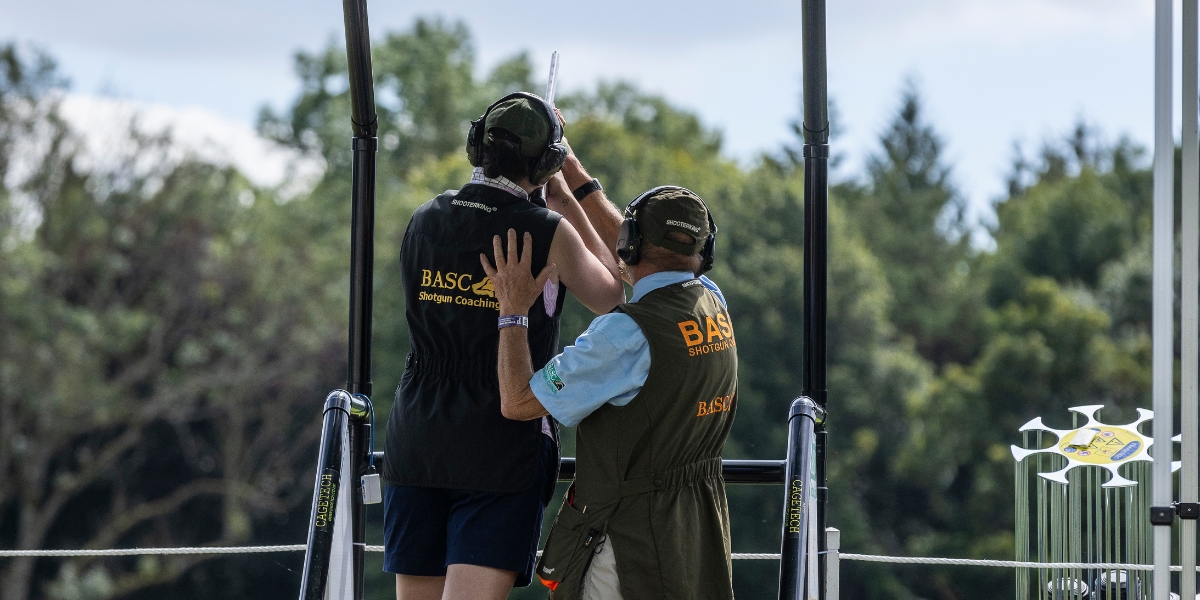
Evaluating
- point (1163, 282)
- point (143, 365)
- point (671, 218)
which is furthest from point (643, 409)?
point (143, 365)

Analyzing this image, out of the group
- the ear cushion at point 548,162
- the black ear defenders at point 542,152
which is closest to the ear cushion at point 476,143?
the black ear defenders at point 542,152

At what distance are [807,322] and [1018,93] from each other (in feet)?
106

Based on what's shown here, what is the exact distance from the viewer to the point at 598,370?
2211 mm

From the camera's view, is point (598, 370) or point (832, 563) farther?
point (832, 563)

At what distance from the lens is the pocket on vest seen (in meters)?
2.28

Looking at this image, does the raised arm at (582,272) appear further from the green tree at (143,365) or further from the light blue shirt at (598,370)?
the green tree at (143,365)

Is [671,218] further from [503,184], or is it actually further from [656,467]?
[656,467]

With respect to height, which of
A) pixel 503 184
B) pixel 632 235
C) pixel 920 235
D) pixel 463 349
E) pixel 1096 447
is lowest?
pixel 1096 447

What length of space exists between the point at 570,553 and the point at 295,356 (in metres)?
20.1

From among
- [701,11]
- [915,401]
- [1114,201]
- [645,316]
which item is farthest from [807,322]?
[701,11]

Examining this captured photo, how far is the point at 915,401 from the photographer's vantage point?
915 inches

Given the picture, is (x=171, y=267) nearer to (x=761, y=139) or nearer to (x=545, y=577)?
(x=761, y=139)

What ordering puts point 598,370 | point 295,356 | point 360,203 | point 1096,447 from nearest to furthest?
point 598,370, point 360,203, point 1096,447, point 295,356

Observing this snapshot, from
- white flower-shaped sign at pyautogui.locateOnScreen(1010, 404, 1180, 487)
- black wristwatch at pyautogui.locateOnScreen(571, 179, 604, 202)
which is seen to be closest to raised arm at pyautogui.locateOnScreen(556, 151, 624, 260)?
black wristwatch at pyautogui.locateOnScreen(571, 179, 604, 202)
